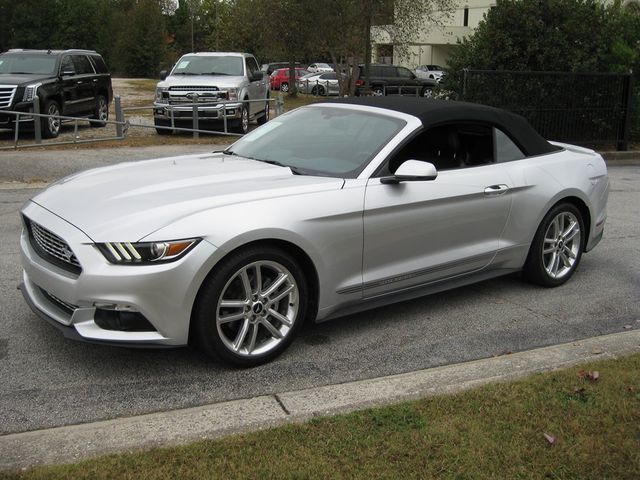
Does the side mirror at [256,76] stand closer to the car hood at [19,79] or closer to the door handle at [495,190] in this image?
the car hood at [19,79]

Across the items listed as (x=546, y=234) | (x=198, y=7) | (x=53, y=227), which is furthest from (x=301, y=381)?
(x=198, y=7)

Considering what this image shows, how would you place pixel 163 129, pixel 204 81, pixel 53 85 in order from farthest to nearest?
pixel 163 129 < pixel 204 81 < pixel 53 85

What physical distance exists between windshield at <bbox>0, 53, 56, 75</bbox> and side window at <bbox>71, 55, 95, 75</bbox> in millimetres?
769

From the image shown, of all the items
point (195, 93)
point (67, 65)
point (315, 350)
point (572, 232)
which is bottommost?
point (315, 350)

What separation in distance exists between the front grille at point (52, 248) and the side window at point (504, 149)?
10.5 feet

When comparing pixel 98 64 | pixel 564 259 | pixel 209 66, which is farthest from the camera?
pixel 98 64

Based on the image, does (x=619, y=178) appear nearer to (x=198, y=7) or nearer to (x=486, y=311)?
(x=486, y=311)

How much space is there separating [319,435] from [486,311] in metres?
2.49

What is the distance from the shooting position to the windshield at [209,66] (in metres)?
16.6

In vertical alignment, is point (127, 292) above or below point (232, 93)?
below

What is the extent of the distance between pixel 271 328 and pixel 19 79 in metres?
12.5

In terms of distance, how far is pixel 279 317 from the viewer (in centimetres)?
414

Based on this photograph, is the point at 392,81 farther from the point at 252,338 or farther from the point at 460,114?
the point at 252,338

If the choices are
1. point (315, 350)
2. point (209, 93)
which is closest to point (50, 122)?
point (209, 93)
